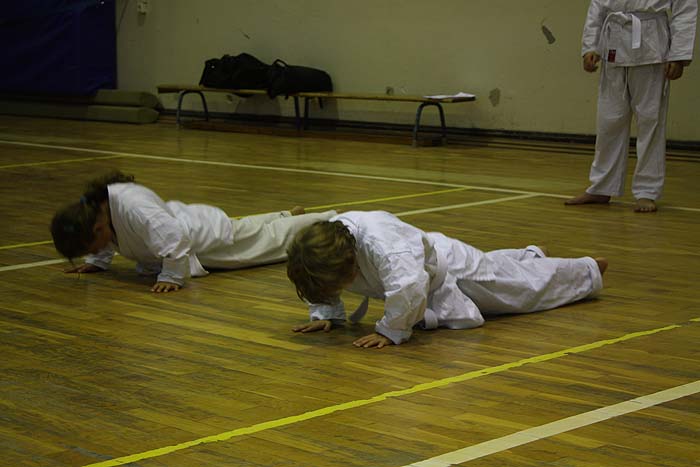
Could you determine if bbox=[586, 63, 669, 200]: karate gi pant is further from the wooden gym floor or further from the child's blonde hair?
the child's blonde hair

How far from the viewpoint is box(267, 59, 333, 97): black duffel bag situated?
11031mm

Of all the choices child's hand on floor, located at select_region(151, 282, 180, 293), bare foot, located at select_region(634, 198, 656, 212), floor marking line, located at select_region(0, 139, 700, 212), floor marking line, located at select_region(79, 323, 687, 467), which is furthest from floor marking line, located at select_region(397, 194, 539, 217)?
floor marking line, located at select_region(79, 323, 687, 467)

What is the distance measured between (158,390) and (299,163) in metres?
5.85

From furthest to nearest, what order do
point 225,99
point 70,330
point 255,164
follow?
point 225,99 < point 255,164 < point 70,330

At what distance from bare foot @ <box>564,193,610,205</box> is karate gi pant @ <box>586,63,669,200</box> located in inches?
3.7

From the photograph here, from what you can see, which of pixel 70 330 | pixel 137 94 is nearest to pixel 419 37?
pixel 137 94

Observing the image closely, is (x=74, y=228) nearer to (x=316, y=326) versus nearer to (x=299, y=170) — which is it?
(x=316, y=326)

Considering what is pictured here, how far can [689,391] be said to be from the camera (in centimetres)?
291

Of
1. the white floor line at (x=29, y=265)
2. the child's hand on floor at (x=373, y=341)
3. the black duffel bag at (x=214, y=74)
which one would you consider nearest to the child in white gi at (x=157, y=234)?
the white floor line at (x=29, y=265)

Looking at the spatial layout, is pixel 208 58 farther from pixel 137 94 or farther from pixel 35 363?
pixel 35 363

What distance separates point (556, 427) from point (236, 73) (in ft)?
30.9

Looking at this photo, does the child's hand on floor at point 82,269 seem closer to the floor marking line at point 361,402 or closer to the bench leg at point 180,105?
the floor marking line at point 361,402

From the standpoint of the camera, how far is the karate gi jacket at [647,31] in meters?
6.03

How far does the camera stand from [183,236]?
4203 millimetres
